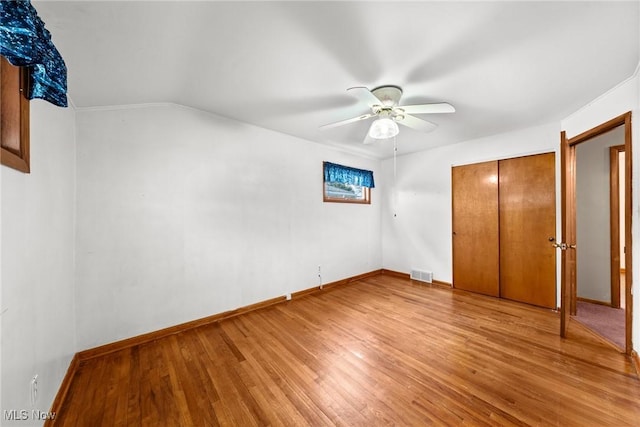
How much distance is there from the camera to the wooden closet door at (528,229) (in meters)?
2.97

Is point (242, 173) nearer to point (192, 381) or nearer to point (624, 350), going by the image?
point (192, 381)

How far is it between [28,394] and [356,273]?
3870 mm

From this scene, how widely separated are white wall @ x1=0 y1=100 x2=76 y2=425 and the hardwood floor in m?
0.42

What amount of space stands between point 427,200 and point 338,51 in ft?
10.7

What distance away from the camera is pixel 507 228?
329cm

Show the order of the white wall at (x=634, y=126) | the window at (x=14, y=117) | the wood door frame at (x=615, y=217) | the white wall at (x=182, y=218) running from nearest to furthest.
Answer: the window at (x=14, y=117), the white wall at (x=634, y=126), the white wall at (x=182, y=218), the wood door frame at (x=615, y=217)

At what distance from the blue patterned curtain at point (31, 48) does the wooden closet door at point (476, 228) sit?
442 centimetres

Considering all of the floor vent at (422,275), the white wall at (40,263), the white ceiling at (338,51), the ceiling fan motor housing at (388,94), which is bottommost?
the floor vent at (422,275)

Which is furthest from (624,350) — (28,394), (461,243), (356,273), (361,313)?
(28,394)

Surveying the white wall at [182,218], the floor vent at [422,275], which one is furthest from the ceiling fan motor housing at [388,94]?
the floor vent at [422,275]

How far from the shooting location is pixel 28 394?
118 centimetres

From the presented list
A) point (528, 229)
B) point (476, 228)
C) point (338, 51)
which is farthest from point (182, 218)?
point (528, 229)

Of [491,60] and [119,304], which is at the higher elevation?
[491,60]

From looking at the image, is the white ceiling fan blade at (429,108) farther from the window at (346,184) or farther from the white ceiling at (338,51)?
the window at (346,184)
